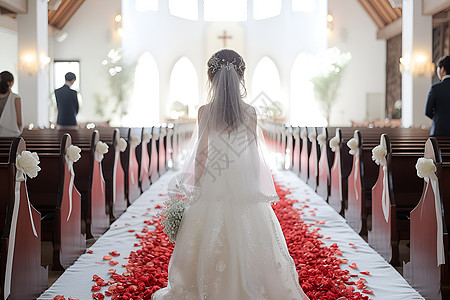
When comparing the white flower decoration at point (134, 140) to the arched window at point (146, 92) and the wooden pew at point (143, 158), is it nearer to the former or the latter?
the wooden pew at point (143, 158)

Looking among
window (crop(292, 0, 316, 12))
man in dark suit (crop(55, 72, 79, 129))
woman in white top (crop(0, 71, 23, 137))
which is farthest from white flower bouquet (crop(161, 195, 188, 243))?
window (crop(292, 0, 316, 12))

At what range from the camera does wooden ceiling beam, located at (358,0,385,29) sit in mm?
15625

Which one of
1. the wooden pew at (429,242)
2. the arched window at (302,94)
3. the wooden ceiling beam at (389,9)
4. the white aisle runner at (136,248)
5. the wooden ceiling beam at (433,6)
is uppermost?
the wooden ceiling beam at (389,9)

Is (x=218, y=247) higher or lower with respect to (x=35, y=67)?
lower

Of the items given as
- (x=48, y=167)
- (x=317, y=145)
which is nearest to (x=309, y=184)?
(x=317, y=145)

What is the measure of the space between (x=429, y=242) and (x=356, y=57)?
14622 mm

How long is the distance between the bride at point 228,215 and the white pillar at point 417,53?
364 inches

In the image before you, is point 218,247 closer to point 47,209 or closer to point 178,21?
point 47,209

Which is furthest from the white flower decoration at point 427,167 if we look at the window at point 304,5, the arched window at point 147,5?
the arched window at point 147,5

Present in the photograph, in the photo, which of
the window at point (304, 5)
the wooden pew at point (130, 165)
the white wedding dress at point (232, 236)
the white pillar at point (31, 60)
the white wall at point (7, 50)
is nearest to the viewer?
the white wedding dress at point (232, 236)

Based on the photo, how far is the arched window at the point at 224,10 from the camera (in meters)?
18.0

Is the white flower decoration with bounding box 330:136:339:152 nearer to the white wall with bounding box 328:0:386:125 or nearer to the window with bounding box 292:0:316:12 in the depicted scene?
the white wall with bounding box 328:0:386:125

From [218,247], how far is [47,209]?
5.35ft

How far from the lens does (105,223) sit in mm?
4332
